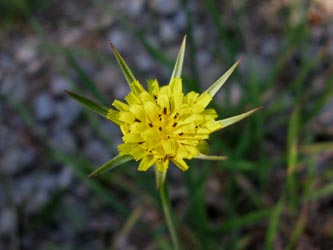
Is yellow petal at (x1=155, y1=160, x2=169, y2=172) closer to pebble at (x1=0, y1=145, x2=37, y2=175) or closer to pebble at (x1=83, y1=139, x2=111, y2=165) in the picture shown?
pebble at (x1=83, y1=139, x2=111, y2=165)

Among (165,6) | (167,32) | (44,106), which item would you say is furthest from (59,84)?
(165,6)

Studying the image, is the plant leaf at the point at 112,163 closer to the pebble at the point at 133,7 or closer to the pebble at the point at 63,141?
the pebble at the point at 63,141

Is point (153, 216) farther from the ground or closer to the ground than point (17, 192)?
closer to the ground

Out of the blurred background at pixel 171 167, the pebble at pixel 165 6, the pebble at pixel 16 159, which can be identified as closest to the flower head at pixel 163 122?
the blurred background at pixel 171 167

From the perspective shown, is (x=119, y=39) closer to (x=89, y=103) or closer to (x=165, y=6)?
(x=165, y=6)

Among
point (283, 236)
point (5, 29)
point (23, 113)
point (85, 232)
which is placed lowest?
point (283, 236)

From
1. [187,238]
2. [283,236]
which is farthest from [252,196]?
[187,238]

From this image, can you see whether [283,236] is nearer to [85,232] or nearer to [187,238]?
[187,238]
